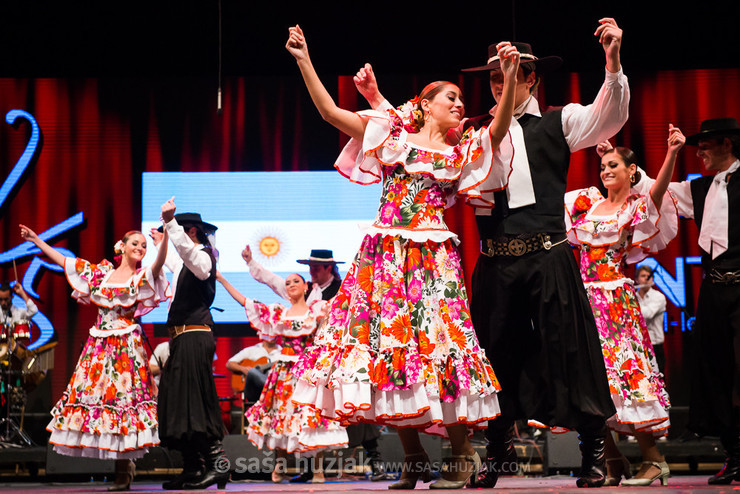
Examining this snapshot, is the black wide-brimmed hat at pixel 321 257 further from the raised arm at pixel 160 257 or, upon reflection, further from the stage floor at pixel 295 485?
the raised arm at pixel 160 257

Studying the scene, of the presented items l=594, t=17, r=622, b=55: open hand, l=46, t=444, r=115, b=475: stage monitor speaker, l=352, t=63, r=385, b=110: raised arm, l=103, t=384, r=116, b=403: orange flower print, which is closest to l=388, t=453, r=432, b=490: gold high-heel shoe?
l=352, t=63, r=385, b=110: raised arm

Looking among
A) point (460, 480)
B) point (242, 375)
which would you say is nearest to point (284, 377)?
point (242, 375)

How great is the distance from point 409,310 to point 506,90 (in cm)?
84

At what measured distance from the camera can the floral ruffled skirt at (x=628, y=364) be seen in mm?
3951

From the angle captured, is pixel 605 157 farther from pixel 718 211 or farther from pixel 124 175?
pixel 124 175

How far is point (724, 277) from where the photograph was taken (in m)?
3.93

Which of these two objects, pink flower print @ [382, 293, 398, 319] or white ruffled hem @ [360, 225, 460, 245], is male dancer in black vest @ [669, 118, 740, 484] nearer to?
white ruffled hem @ [360, 225, 460, 245]

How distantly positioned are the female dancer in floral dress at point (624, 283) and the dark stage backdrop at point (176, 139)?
3664mm

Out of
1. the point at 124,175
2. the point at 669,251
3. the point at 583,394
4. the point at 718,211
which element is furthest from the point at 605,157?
the point at 124,175

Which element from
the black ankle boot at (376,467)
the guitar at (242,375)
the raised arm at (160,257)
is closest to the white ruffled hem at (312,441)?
the black ankle boot at (376,467)

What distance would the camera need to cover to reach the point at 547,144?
296cm

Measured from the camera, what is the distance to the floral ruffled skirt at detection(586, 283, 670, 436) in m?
3.95

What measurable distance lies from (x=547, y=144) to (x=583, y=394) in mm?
909

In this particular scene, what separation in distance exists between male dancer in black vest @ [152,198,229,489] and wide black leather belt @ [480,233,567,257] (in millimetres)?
2243
